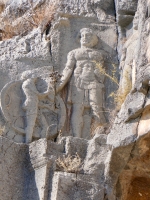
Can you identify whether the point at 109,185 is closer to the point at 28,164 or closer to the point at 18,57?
the point at 28,164

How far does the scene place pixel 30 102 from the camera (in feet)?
40.9

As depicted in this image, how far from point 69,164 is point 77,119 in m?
1.23

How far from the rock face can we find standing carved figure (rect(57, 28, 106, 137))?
0.02 m

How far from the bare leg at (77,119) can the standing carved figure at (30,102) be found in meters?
0.55

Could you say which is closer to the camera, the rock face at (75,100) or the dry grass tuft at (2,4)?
the rock face at (75,100)

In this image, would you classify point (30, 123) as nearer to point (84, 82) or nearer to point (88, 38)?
point (84, 82)

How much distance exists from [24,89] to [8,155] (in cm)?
138

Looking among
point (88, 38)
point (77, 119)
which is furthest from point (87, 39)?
point (77, 119)

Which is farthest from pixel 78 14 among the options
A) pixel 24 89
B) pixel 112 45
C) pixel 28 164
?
pixel 28 164

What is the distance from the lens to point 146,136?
431 inches

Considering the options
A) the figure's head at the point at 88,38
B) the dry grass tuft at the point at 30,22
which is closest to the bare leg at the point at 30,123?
the figure's head at the point at 88,38

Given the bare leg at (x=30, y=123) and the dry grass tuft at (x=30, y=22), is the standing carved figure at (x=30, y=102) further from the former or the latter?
the dry grass tuft at (x=30, y=22)

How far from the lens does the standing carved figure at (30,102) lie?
12.3m

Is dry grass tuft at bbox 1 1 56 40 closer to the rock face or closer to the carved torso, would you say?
the rock face
